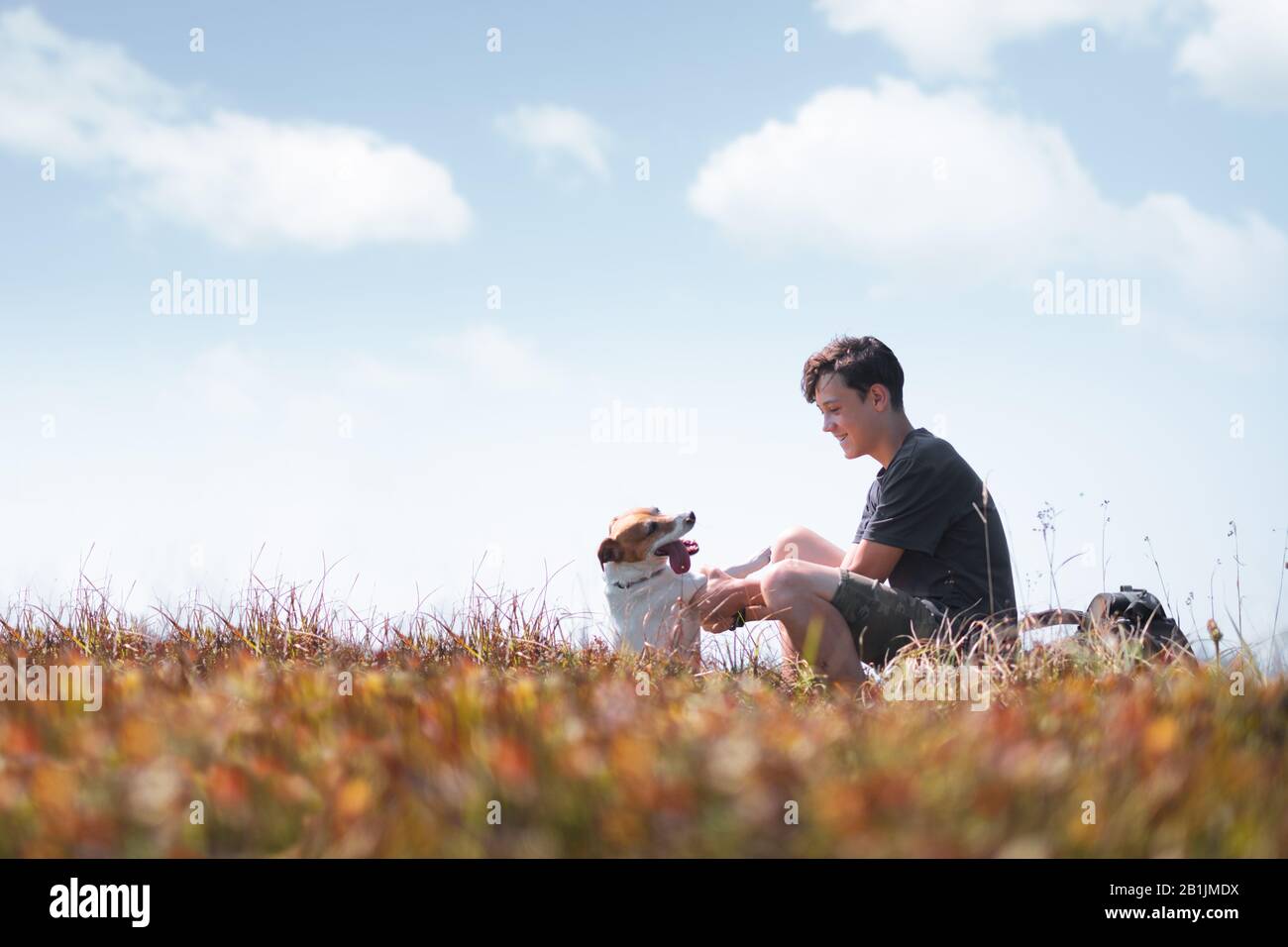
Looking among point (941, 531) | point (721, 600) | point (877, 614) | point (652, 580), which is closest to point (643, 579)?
point (652, 580)

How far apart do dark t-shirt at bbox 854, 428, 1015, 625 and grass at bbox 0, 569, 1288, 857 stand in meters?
2.08

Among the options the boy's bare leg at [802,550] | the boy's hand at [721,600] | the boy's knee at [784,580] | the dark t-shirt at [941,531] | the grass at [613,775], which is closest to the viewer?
the grass at [613,775]

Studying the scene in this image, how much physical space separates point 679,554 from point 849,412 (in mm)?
1384

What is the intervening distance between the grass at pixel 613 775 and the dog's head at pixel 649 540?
235cm

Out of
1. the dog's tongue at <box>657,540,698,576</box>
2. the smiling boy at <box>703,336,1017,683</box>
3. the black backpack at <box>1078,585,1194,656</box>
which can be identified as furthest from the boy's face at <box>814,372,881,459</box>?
the black backpack at <box>1078,585,1194,656</box>

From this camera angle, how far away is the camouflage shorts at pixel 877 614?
6164mm

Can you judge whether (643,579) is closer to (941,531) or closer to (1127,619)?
(941,531)

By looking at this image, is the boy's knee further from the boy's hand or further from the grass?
the grass

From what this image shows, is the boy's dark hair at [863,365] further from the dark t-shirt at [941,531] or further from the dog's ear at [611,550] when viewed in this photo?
the dog's ear at [611,550]

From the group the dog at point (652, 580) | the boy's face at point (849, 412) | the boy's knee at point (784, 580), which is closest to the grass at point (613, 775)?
the boy's knee at point (784, 580)

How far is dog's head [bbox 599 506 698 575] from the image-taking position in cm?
655

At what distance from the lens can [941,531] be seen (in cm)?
629
